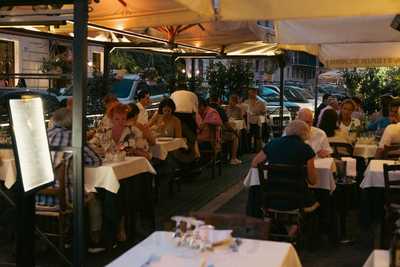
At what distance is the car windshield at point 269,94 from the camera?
2244cm

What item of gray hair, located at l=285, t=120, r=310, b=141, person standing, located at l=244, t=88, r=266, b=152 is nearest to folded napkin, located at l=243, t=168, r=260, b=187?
gray hair, located at l=285, t=120, r=310, b=141

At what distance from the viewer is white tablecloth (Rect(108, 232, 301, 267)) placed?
3.04m

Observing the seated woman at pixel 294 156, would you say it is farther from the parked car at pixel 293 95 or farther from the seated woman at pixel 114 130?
the parked car at pixel 293 95

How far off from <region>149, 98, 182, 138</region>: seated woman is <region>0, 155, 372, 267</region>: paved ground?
912 mm

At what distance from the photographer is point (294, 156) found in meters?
5.75

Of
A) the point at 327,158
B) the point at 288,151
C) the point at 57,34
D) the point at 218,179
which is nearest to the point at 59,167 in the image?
the point at 288,151

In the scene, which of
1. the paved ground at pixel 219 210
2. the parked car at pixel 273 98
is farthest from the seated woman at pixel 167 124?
the parked car at pixel 273 98

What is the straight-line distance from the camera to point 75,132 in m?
4.60

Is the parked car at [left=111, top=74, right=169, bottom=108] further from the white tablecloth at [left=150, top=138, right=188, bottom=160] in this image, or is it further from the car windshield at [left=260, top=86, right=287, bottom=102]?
the white tablecloth at [left=150, top=138, right=188, bottom=160]

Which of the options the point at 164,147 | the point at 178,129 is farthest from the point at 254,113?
the point at 164,147

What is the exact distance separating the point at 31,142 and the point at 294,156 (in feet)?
8.52

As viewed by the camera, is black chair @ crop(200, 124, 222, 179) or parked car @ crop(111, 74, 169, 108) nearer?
black chair @ crop(200, 124, 222, 179)

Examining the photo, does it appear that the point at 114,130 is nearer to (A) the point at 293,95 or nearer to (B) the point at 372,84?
(B) the point at 372,84

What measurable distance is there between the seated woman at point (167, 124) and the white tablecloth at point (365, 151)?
2736mm
